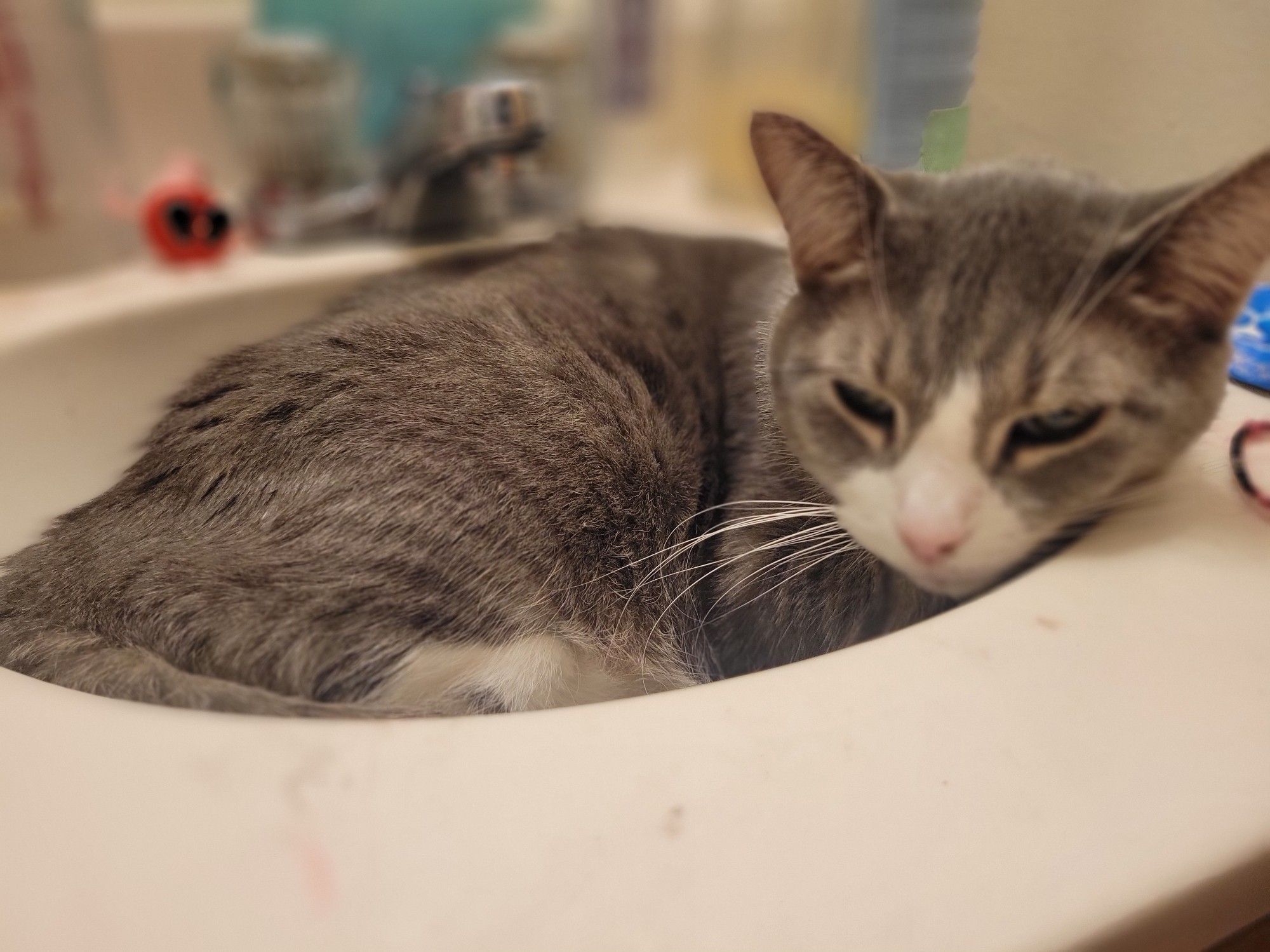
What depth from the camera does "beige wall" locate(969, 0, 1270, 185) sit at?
73 cm

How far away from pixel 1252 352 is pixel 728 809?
66 centimetres

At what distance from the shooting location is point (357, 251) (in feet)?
3.88

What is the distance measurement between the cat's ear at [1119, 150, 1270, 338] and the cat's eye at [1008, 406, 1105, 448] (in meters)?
0.07

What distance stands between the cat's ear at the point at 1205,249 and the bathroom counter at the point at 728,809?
0.19 metres

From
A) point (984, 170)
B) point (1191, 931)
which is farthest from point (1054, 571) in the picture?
point (984, 170)

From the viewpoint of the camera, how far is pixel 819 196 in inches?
24.2

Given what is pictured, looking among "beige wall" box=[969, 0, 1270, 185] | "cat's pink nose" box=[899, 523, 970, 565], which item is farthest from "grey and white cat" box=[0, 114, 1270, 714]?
"beige wall" box=[969, 0, 1270, 185]

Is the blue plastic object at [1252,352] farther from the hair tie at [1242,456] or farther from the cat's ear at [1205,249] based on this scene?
the cat's ear at [1205,249]

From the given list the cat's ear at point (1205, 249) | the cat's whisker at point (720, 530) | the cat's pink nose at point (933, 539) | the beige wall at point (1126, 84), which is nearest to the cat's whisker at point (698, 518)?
the cat's whisker at point (720, 530)

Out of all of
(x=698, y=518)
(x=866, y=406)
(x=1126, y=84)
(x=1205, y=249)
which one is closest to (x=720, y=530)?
(x=698, y=518)

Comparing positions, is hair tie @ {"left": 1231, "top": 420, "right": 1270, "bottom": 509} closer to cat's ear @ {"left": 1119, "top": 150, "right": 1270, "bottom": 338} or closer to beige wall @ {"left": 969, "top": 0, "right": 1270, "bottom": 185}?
cat's ear @ {"left": 1119, "top": 150, "right": 1270, "bottom": 338}

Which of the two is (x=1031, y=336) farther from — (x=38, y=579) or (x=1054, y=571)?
(x=38, y=579)

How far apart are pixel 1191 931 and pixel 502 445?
482 mm

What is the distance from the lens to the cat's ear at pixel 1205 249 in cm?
51
